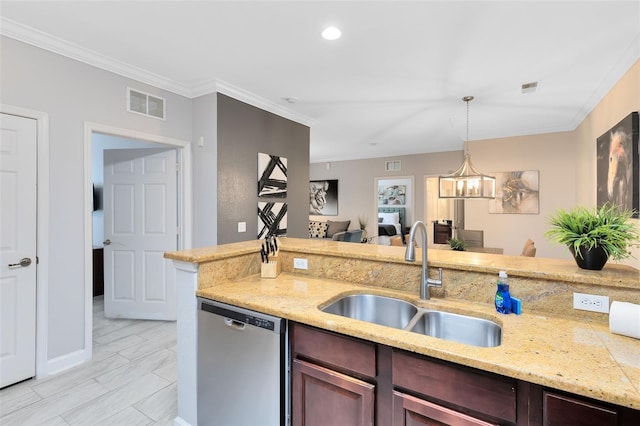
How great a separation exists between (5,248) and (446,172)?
676 cm

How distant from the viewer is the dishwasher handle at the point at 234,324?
156 centimetres

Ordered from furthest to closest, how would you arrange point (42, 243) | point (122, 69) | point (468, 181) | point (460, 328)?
point (468, 181)
point (122, 69)
point (42, 243)
point (460, 328)

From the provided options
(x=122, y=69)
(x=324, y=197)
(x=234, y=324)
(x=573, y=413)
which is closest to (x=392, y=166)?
(x=324, y=197)

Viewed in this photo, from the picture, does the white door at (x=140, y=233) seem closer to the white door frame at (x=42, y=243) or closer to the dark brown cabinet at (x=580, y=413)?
the white door frame at (x=42, y=243)

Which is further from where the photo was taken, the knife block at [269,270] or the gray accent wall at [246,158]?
the gray accent wall at [246,158]

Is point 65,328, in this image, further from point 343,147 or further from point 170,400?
point 343,147

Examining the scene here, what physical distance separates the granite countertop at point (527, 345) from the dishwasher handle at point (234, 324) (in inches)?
3.8

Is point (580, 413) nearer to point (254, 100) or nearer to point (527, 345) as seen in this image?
point (527, 345)

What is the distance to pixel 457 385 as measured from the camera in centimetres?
104

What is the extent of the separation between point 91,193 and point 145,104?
100 cm

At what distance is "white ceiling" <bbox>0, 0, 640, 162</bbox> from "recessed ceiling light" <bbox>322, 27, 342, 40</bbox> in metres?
0.05

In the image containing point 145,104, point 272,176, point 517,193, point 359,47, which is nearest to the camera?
point 359,47

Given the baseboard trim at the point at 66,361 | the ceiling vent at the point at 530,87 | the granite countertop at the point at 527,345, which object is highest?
the ceiling vent at the point at 530,87

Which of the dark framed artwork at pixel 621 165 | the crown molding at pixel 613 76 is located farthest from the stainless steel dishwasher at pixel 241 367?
the crown molding at pixel 613 76
